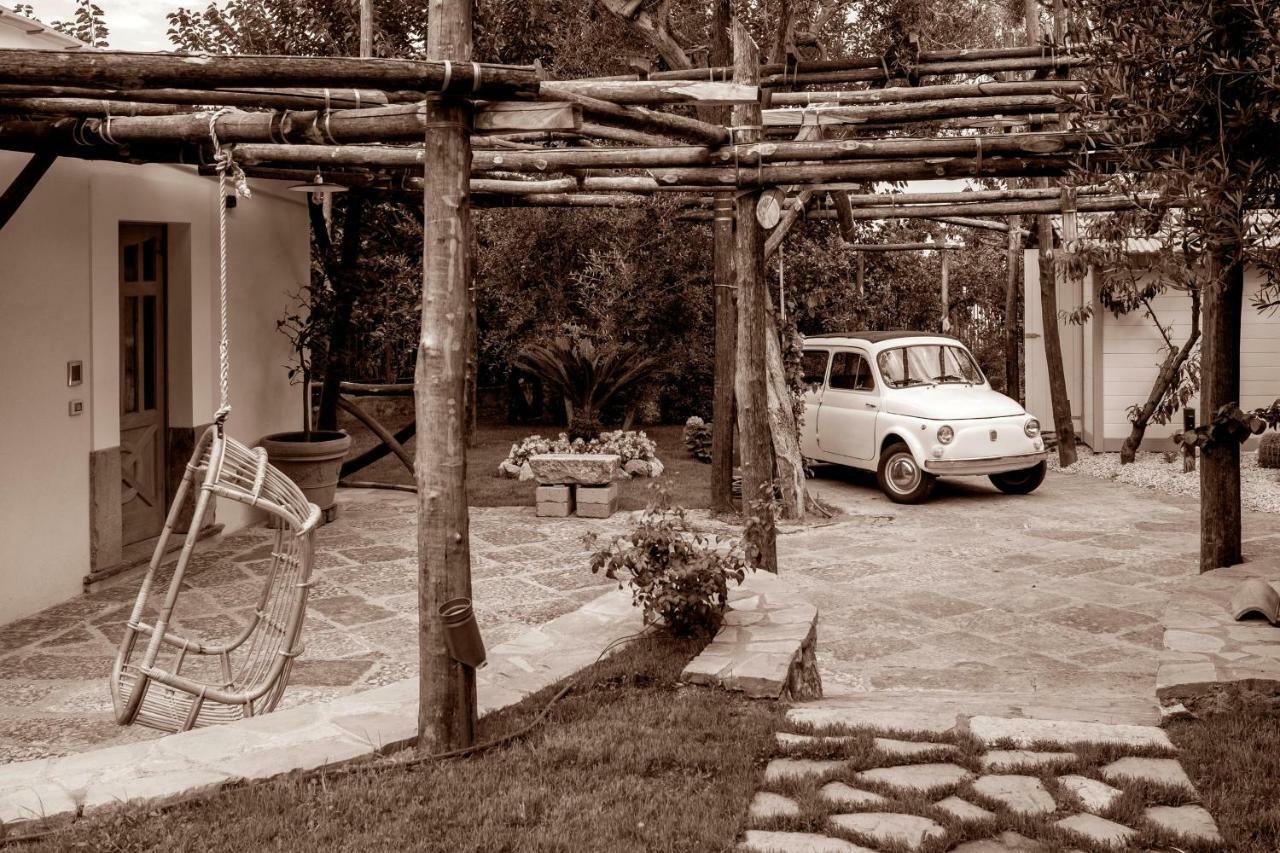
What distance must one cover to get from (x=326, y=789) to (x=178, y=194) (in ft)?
21.5

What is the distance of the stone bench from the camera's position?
35.6 ft

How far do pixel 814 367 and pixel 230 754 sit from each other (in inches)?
408

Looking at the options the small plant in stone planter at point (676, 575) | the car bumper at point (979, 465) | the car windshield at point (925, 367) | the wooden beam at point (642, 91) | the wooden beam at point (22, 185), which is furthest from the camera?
the car windshield at point (925, 367)

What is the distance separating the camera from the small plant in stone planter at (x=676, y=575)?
549 centimetres

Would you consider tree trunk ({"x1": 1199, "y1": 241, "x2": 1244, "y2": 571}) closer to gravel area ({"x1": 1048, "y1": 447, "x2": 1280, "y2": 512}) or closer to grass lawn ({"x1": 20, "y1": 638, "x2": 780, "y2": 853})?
grass lawn ({"x1": 20, "y1": 638, "x2": 780, "y2": 853})

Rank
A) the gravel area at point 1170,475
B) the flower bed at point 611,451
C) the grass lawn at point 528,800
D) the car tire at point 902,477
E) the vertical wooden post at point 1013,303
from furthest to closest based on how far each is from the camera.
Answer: the vertical wooden post at point 1013,303, the flower bed at point 611,451, the car tire at point 902,477, the gravel area at point 1170,475, the grass lawn at point 528,800

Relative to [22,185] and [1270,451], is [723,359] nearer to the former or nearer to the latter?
[22,185]

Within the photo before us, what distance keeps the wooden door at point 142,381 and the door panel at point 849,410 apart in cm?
685

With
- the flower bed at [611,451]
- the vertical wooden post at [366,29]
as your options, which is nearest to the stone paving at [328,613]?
the flower bed at [611,451]

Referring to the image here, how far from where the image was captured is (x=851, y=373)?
42.6ft

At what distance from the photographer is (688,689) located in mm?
4953

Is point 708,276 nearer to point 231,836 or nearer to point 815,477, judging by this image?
point 815,477

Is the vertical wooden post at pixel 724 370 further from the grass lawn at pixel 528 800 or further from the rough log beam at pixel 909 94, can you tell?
the grass lawn at pixel 528 800

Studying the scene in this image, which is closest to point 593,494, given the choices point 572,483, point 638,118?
point 572,483
